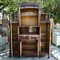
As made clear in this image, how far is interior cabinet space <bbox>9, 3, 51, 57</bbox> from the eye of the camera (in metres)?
5.84

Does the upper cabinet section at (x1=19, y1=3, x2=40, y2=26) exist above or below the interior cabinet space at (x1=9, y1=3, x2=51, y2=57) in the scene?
above

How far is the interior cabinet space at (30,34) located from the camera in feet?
19.2

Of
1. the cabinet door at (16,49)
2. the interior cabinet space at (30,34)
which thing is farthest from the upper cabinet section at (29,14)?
the cabinet door at (16,49)

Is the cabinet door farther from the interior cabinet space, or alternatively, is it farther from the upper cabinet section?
the upper cabinet section

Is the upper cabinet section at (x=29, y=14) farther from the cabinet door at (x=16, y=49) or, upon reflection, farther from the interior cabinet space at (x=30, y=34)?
the cabinet door at (x=16, y=49)

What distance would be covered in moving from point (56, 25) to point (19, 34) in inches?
119

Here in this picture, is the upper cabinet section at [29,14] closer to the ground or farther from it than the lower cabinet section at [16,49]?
farther from it

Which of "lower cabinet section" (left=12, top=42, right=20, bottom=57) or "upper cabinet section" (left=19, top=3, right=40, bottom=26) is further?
"lower cabinet section" (left=12, top=42, right=20, bottom=57)

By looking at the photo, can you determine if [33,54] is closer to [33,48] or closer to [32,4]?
[33,48]

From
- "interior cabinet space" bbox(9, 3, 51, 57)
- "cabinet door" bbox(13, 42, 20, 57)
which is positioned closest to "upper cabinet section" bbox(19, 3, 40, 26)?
"interior cabinet space" bbox(9, 3, 51, 57)

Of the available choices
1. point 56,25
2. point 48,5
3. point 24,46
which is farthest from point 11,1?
point 24,46

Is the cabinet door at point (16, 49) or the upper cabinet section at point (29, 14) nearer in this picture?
the upper cabinet section at point (29, 14)

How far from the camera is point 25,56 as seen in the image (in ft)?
20.0

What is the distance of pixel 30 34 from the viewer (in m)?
5.90
